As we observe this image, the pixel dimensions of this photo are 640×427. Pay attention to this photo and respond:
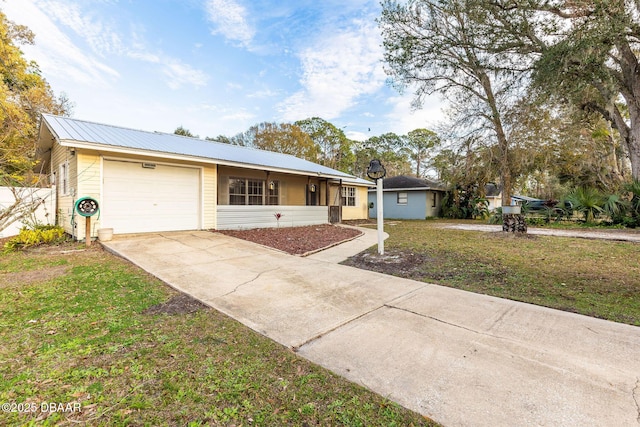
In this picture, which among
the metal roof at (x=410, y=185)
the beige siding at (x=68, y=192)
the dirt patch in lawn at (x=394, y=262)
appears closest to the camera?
the dirt patch in lawn at (x=394, y=262)

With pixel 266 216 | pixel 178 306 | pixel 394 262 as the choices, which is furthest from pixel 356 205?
pixel 178 306

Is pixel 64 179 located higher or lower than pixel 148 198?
higher

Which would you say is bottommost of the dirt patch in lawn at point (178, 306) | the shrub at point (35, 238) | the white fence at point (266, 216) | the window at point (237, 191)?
the dirt patch in lawn at point (178, 306)

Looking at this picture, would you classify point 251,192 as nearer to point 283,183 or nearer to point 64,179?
point 283,183

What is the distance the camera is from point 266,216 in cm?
1151

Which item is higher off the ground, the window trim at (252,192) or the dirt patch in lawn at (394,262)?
the window trim at (252,192)

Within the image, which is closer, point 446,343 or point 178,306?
point 446,343

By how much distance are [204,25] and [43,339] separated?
12.2 metres

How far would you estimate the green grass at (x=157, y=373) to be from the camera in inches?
70.8

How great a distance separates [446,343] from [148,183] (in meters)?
9.08

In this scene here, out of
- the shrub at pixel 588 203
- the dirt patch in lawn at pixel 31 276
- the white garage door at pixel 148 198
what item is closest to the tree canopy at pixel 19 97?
the white garage door at pixel 148 198

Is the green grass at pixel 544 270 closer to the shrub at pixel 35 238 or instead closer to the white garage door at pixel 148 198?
the white garage door at pixel 148 198

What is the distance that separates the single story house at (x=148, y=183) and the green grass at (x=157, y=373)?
16.3ft

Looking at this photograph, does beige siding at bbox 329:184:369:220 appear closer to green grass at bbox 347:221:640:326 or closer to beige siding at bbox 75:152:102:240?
green grass at bbox 347:221:640:326
